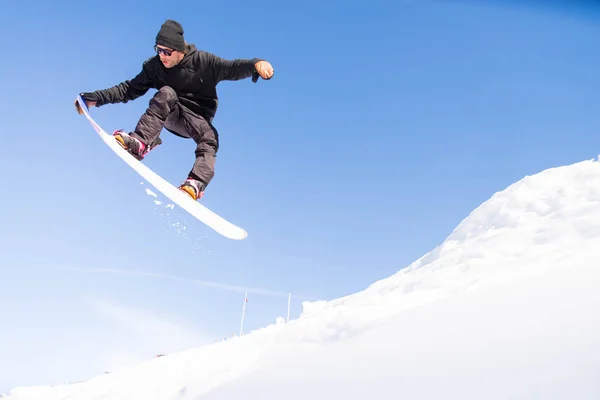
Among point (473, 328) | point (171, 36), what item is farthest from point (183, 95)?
point (473, 328)

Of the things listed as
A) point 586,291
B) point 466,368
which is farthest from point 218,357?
point 586,291

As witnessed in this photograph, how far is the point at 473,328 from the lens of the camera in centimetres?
276

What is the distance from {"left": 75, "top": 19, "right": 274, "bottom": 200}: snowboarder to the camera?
226 inches

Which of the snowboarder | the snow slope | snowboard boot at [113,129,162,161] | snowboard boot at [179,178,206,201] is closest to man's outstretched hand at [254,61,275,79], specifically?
the snowboarder

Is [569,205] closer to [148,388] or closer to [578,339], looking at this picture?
[578,339]

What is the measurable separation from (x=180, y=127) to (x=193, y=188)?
92cm

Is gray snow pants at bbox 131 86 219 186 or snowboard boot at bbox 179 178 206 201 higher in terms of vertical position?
gray snow pants at bbox 131 86 219 186

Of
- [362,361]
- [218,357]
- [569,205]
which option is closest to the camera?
[362,361]

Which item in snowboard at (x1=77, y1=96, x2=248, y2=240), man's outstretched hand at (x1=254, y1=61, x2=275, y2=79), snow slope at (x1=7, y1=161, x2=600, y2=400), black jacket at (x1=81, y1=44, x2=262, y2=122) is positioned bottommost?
snow slope at (x1=7, y1=161, x2=600, y2=400)

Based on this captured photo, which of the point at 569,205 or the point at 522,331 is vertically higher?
the point at 569,205

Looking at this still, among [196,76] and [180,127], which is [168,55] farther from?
[180,127]

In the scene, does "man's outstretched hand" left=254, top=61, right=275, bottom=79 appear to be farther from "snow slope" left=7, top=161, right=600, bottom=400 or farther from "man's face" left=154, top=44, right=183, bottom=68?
"snow slope" left=7, top=161, right=600, bottom=400

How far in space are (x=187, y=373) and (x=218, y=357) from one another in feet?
1.36

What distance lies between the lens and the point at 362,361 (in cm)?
295
